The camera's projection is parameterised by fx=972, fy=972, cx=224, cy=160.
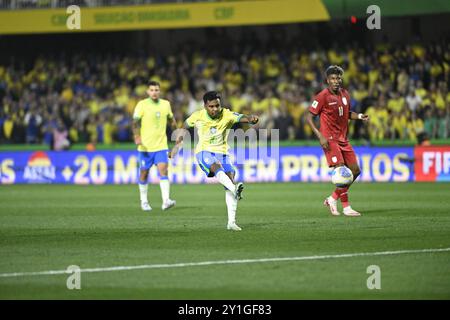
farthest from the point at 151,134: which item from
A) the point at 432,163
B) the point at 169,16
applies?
the point at 169,16

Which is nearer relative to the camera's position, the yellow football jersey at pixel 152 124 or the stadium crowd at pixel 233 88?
the yellow football jersey at pixel 152 124

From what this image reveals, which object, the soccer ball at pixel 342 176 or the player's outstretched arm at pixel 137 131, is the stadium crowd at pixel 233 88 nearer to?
the player's outstretched arm at pixel 137 131

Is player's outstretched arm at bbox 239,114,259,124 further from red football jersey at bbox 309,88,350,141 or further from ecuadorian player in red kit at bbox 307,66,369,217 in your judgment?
red football jersey at bbox 309,88,350,141

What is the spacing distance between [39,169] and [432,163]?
12.2 meters

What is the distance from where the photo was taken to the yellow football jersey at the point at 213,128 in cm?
1475

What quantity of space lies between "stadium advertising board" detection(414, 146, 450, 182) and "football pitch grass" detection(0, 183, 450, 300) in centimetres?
634

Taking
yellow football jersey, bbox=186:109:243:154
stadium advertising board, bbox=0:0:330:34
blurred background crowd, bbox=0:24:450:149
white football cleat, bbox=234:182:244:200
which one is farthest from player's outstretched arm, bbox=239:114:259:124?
stadium advertising board, bbox=0:0:330:34

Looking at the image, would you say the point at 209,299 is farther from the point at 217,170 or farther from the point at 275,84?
the point at 275,84

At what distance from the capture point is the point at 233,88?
1321 inches

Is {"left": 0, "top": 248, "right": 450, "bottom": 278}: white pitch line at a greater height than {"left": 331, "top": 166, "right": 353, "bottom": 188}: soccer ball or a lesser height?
lesser

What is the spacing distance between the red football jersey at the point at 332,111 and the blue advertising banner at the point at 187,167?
11496mm

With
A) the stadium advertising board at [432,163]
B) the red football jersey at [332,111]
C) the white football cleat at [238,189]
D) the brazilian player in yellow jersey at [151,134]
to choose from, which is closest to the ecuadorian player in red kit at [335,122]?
the red football jersey at [332,111]

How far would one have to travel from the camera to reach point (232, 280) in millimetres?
9859

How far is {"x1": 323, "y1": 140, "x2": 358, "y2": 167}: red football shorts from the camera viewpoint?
16266 mm
